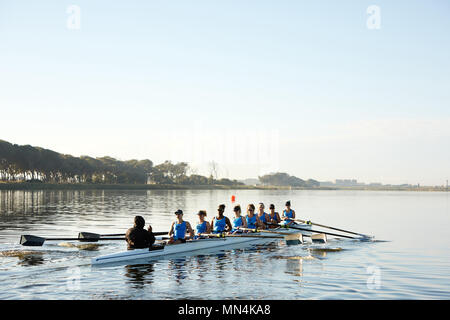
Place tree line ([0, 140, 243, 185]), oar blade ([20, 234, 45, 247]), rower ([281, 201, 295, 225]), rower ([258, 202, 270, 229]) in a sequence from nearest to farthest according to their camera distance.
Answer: oar blade ([20, 234, 45, 247])
rower ([258, 202, 270, 229])
rower ([281, 201, 295, 225])
tree line ([0, 140, 243, 185])

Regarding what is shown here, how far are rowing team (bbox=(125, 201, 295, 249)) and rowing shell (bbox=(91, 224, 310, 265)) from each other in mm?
254

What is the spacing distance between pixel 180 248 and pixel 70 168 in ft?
339

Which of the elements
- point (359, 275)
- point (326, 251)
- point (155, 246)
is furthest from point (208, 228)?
point (359, 275)

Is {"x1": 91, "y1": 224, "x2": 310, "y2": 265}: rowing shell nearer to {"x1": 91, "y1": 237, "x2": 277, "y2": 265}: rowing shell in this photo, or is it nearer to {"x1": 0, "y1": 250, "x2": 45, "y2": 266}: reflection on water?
{"x1": 91, "y1": 237, "x2": 277, "y2": 265}: rowing shell

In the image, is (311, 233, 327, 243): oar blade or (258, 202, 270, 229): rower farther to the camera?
(258, 202, 270, 229): rower

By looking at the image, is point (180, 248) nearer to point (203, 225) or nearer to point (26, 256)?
point (203, 225)

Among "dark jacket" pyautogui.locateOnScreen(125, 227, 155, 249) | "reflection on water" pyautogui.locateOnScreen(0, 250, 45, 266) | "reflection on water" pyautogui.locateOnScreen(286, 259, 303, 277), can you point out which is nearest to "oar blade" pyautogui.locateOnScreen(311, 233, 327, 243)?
"reflection on water" pyautogui.locateOnScreen(286, 259, 303, 277)

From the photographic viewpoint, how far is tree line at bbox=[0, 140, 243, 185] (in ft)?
315

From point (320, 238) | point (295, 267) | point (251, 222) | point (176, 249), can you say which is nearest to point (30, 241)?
point (176, 249)

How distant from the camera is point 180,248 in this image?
56.4ft

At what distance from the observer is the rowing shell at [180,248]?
14464 millimetres

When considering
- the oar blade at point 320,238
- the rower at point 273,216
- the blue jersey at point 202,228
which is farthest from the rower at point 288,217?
the blue jersey at point 202,228

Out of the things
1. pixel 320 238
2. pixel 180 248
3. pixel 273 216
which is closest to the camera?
pixel 180 248
